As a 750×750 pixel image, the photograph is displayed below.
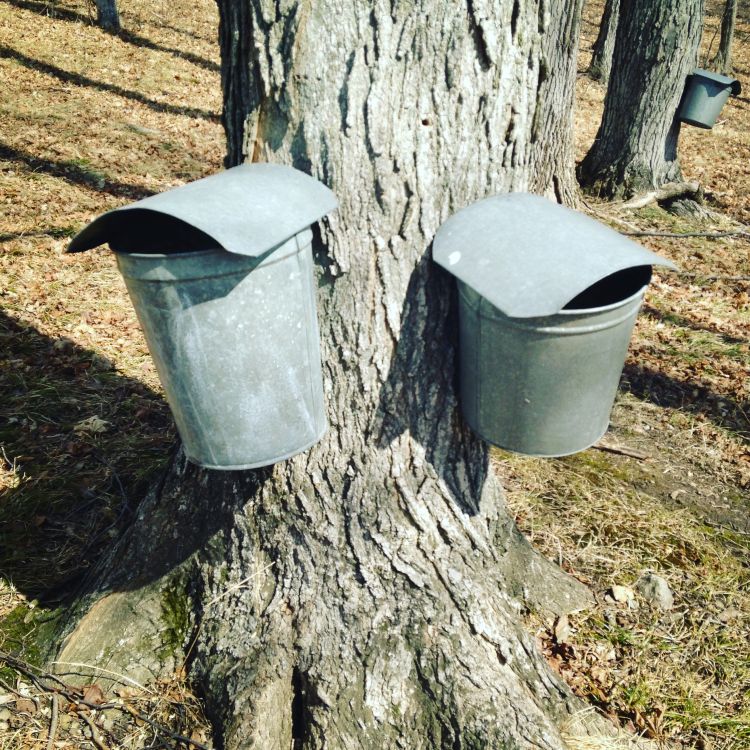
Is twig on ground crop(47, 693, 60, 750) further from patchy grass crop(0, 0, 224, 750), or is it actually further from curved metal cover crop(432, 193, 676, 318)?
curved metal cover crop(432, 193, 676, 318)

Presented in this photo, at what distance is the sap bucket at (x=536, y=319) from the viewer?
1643 mm

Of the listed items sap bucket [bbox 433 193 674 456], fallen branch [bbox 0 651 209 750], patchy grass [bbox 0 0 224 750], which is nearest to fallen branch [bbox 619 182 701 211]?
patchy grass [bbox 0 0 224 750]

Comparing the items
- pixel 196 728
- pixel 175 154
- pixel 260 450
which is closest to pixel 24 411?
Answer: pixel 196 728

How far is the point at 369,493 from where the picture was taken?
2.20 meters

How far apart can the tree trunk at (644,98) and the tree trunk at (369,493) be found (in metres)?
5.59

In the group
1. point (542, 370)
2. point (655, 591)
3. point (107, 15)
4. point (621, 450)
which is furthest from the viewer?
point (107, 15)

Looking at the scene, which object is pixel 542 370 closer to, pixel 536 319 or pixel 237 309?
pixel 536 319

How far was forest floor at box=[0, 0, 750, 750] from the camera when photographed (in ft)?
7.72

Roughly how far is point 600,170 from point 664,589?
570 cm

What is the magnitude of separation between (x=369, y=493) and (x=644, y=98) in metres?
6.44

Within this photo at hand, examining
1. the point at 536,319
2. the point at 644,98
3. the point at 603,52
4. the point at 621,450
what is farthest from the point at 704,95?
the point at 603,52

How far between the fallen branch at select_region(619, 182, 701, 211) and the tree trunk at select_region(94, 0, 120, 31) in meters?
10.3

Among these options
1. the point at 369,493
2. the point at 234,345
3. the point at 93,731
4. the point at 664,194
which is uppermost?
the point at 234,345

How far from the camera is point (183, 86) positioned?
10062mm
